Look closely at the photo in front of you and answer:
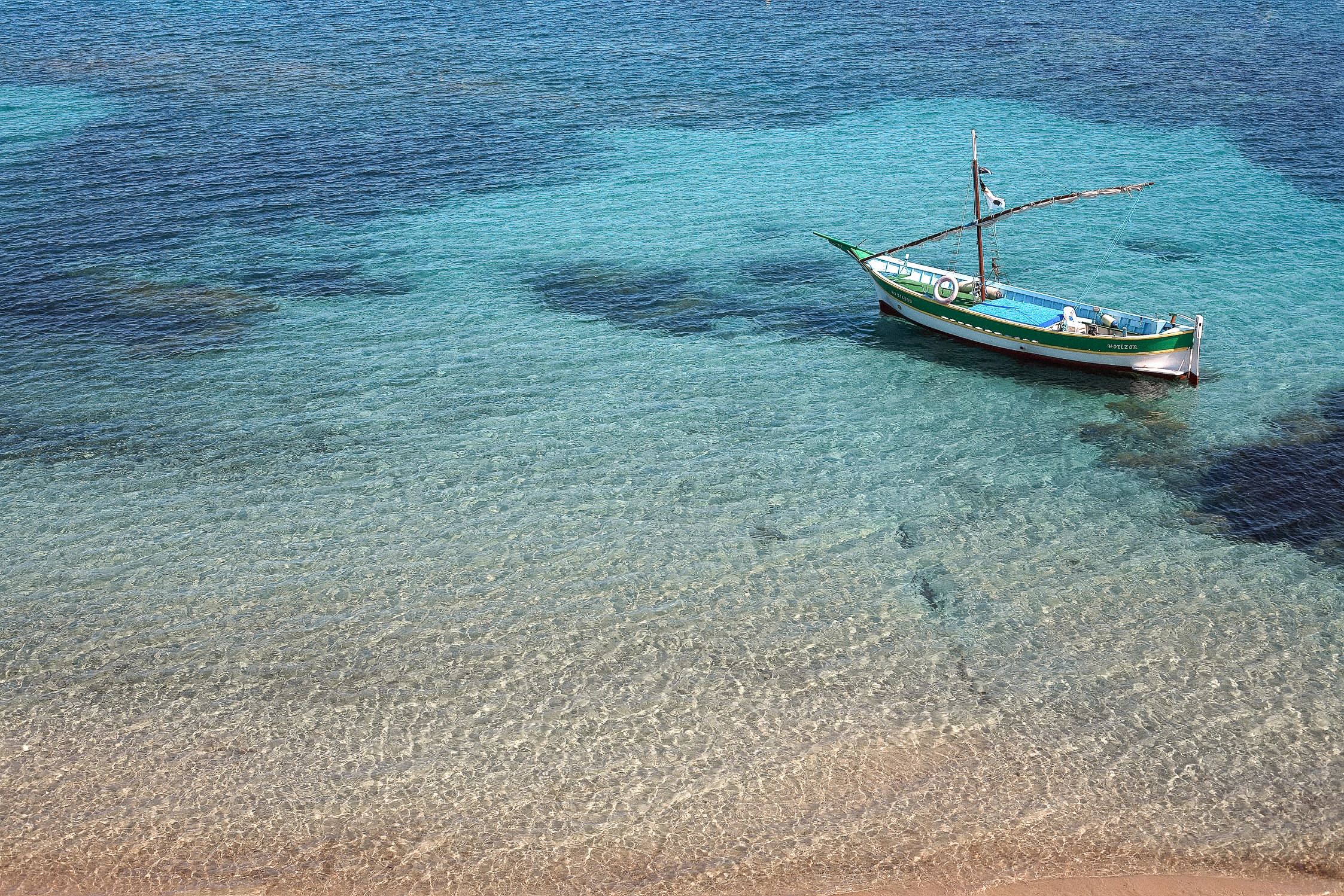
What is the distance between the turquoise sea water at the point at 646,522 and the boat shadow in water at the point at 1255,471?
194mm

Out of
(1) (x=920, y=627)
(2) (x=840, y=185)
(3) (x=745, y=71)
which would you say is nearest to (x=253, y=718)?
(1) (x=920, y=627)

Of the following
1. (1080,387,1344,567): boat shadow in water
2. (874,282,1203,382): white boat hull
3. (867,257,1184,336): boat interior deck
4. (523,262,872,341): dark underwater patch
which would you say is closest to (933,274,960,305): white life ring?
(867,257,1184,336): boat interior deck

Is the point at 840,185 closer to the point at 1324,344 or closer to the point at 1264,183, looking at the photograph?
the point at 1264,183

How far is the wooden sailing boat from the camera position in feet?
131

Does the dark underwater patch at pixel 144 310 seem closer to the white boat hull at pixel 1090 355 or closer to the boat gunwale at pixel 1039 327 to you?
the boat gunwale at pixel 1039 327

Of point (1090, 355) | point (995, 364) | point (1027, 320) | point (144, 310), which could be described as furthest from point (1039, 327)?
point (144, 310)

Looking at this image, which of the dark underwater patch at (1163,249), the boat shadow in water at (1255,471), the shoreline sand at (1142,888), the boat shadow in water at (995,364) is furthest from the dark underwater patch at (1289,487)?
the dark underwater patch at (1163,249)

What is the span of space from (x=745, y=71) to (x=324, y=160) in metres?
32.9

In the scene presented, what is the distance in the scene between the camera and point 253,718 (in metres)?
26.1

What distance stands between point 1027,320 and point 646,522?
18233 millimetres

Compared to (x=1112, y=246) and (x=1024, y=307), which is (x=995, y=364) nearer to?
(x=1024, y=307)

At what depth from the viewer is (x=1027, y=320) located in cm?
4250

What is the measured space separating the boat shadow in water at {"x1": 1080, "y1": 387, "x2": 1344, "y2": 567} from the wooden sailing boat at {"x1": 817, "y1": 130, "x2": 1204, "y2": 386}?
6.92 ft

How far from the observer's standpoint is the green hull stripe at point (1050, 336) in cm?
3956
